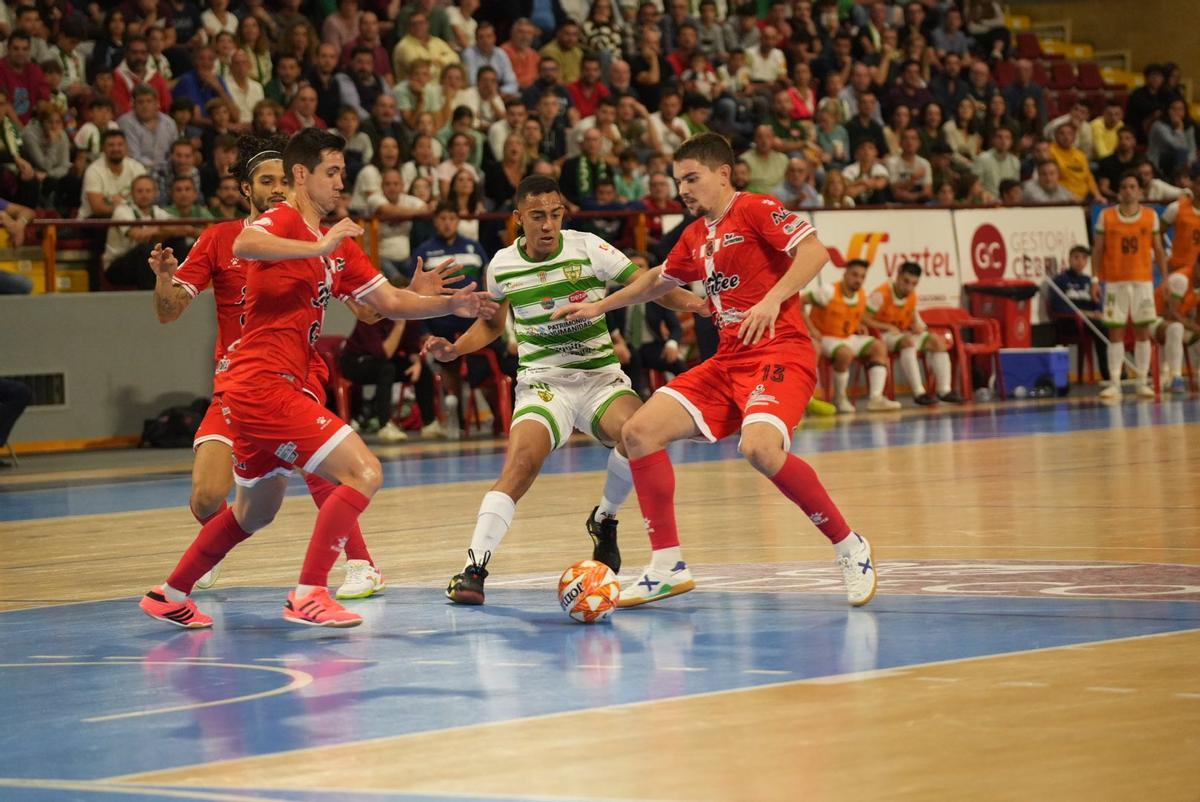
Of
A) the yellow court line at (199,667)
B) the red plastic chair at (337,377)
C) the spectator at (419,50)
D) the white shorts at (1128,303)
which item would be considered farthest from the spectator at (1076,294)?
the yellow court line at (199,667)

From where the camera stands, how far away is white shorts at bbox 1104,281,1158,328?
22.4 meters

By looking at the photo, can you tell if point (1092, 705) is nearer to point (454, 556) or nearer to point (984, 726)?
point (984, 726)

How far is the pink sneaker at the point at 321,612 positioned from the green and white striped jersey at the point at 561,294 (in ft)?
6.49

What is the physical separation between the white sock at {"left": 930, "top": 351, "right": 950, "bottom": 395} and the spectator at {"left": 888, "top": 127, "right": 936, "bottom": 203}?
283cm

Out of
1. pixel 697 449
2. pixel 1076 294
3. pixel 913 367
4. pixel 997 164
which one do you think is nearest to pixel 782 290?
pixel 697 449

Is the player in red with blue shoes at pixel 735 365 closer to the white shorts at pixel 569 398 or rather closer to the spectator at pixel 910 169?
the white shorts at pixel 569 398

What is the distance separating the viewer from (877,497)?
483 inches

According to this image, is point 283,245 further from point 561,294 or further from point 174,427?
point 174,427

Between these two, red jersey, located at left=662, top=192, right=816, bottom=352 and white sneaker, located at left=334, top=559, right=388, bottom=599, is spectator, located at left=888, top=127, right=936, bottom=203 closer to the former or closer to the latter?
red jersey, located at left=662, top=192, right=816, bottom=352

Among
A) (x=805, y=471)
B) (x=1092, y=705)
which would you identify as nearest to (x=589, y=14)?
(x=805, y=471)

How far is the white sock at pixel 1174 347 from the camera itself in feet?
75.0

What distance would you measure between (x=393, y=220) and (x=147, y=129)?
8.75ft

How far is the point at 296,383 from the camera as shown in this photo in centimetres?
809

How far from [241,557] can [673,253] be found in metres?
3.52
